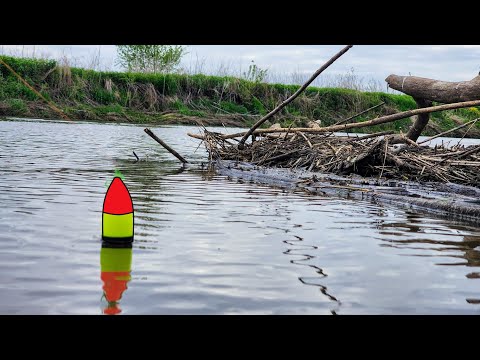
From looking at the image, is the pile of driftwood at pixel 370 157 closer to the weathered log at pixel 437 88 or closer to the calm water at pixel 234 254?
the weathered log at pixel 437 88

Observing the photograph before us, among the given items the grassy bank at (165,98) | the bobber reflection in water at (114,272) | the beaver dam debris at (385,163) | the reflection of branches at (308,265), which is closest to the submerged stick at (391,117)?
the beaver dam debris at (385,163)

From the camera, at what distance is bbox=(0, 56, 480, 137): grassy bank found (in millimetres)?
33469

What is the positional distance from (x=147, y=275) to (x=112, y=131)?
2164 cm

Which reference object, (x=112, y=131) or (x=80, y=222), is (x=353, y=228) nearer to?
(x=80, y=222)

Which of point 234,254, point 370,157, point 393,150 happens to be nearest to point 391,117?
point 393,150

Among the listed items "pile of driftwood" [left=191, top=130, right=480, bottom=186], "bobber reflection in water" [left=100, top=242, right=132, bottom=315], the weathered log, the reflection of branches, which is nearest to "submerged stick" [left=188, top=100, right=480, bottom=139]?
"pile of driftwood" [left=191, top=130, right=480, bottom=186]

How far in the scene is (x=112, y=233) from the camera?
19.9 ft

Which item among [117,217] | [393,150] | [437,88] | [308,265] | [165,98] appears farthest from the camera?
[165,98]

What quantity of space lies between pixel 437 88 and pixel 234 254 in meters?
7.42

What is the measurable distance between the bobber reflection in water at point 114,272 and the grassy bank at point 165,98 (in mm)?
25689

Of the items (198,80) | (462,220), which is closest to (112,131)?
(198,80)

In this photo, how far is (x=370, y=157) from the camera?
12.0 meters

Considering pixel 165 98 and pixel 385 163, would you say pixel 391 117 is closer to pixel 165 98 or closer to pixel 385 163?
pixel 385 163

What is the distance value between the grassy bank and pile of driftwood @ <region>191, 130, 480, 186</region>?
58.3ft
